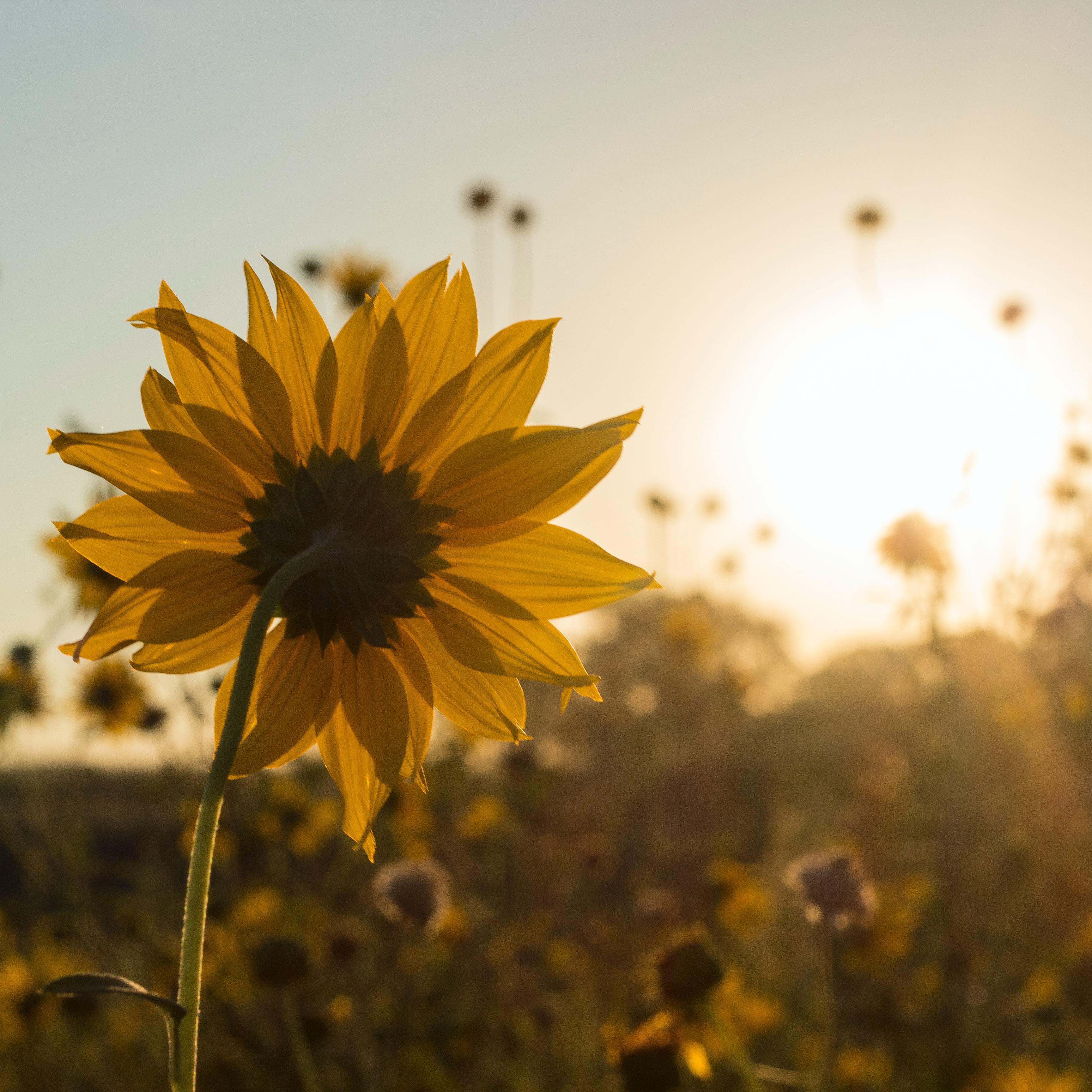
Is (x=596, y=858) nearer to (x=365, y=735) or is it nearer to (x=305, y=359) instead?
(x=365, y=735)

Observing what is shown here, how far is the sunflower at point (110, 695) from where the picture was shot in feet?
16.6

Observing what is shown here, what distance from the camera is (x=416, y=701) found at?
1.01 metres

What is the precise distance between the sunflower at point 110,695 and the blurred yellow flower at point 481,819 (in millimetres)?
2065

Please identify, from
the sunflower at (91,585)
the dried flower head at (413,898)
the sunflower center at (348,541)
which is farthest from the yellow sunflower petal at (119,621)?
the sunflower at (91,585)

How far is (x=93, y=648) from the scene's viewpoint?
3.05 feet

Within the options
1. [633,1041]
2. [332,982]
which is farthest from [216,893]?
[633,1041]

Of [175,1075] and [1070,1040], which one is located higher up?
[175,1075]

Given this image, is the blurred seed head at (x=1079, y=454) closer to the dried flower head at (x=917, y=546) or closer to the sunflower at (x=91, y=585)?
the dried flower head at (x=917, y=546)

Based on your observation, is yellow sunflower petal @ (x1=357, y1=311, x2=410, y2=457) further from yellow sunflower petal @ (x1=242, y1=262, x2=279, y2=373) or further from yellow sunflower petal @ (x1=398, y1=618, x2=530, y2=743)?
yellow sunflower petal @ (x1=398, y1=618, x2=530, y2=743)

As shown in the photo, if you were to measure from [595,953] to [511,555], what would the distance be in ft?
11.3

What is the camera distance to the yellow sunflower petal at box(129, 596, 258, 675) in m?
1.00

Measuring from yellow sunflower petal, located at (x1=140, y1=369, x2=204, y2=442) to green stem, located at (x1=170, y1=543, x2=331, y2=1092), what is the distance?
1.08ft

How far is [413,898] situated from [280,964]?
58 cm

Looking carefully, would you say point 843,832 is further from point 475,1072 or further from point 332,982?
point 332,982
